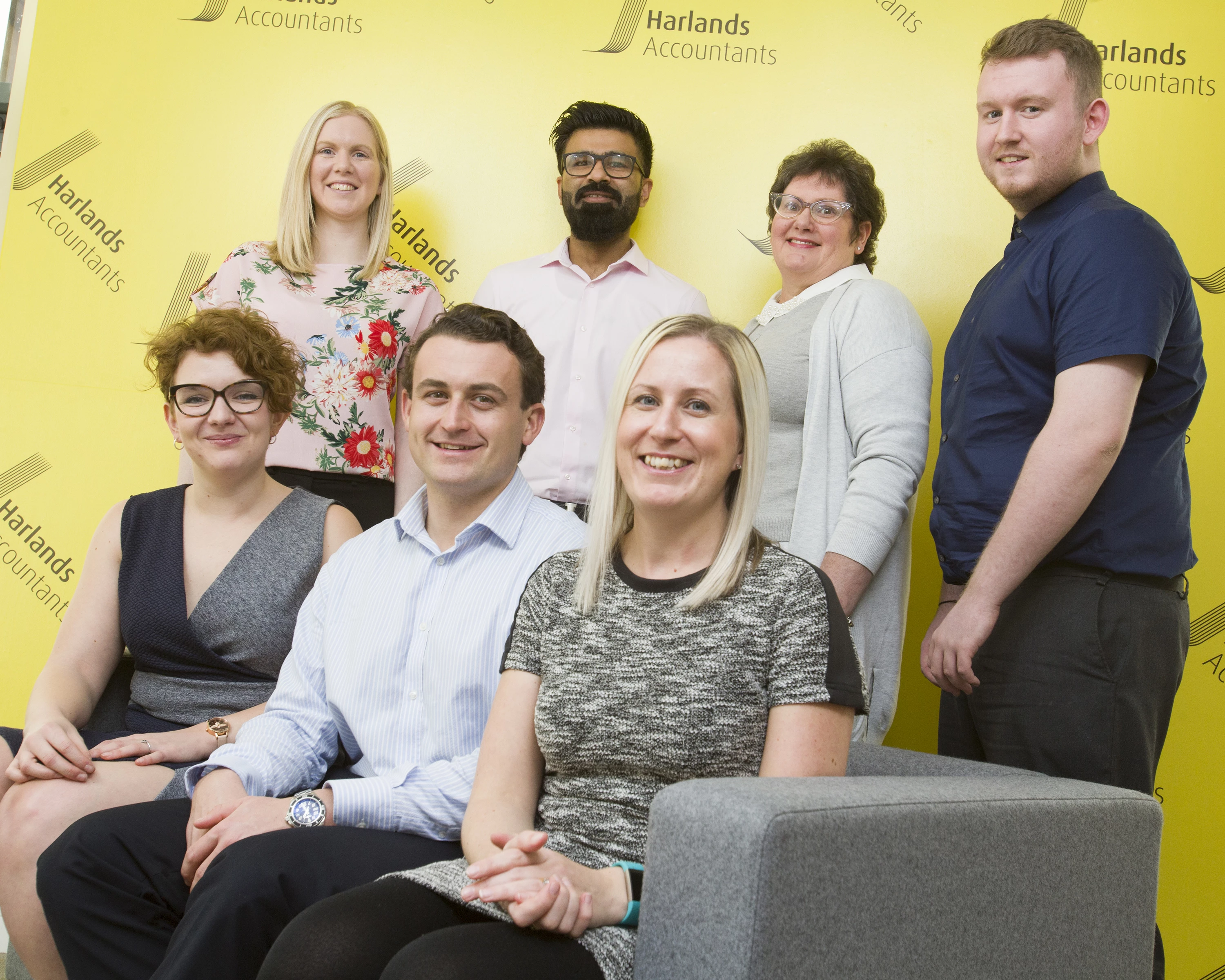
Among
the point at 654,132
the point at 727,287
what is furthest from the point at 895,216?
the point at 654,132

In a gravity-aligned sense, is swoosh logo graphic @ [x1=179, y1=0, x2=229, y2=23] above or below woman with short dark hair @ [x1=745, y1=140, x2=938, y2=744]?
above

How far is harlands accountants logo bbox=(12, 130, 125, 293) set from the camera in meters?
3.32

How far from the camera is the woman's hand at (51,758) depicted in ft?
5.97

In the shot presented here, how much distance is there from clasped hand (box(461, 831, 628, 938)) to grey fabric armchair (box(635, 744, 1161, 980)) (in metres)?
0.07

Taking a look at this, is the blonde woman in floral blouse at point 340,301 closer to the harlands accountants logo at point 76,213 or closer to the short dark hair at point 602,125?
the short dark hair at point 602,125

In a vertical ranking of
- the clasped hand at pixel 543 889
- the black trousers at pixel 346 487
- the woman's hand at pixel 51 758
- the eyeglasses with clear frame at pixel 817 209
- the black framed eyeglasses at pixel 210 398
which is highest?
the eyeglasses with clear frame at pixel 817 209

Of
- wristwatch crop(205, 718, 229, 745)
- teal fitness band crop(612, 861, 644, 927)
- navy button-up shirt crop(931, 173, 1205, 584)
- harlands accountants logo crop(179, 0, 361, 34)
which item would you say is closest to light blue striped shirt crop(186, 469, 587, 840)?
wristwatch crop(205, 718, 229, 745)

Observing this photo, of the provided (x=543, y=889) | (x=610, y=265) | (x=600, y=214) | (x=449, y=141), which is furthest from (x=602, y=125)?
(x=543, y=889)

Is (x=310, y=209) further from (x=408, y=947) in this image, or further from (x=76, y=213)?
(x=408, y=947)

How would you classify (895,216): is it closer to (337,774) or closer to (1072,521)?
(1072,521)

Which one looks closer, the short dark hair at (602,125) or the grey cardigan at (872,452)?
the grey cardigan at (872,452)

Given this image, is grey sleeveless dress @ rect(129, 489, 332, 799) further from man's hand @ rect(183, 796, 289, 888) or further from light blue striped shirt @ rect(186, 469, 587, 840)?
man's hand @ rect(183, 796, 289, 888)

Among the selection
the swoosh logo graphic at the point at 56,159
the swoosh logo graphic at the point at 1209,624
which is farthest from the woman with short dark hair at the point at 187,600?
the swoosh logo graphic at the point at 1209,624

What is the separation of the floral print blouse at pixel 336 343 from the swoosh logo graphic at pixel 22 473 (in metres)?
0.92
